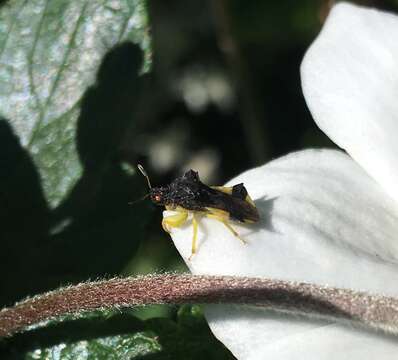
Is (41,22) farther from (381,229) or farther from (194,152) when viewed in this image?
(194,152)

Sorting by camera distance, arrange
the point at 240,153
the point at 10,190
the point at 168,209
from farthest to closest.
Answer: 1. the point at 240,153
2. the point at 10,190
3. the point at 168,209

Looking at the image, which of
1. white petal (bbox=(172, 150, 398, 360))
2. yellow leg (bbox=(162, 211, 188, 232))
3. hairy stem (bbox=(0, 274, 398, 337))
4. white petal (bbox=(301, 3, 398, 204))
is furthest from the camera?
white petal (bbox=(301, 3, 398, 204))

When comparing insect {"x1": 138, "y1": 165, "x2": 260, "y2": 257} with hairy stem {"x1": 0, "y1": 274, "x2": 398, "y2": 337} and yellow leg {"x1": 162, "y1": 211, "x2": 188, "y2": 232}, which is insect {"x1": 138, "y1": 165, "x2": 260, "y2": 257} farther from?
hairy stem {"x1": 0, "y1": 274, "x2": 398, "y2": 337}

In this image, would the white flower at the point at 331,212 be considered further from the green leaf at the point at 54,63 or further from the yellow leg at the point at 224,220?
the green leaf at the point at 54,63

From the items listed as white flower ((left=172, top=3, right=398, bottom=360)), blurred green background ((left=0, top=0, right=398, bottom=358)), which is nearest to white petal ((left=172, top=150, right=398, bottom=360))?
white flower ((left=172, top=3, right=398, bottom=360))

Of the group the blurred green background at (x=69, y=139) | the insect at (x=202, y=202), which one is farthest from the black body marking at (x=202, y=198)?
the blurred green background at (x=69, y=139)

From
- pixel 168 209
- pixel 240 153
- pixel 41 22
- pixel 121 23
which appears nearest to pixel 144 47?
pixel 121 23
